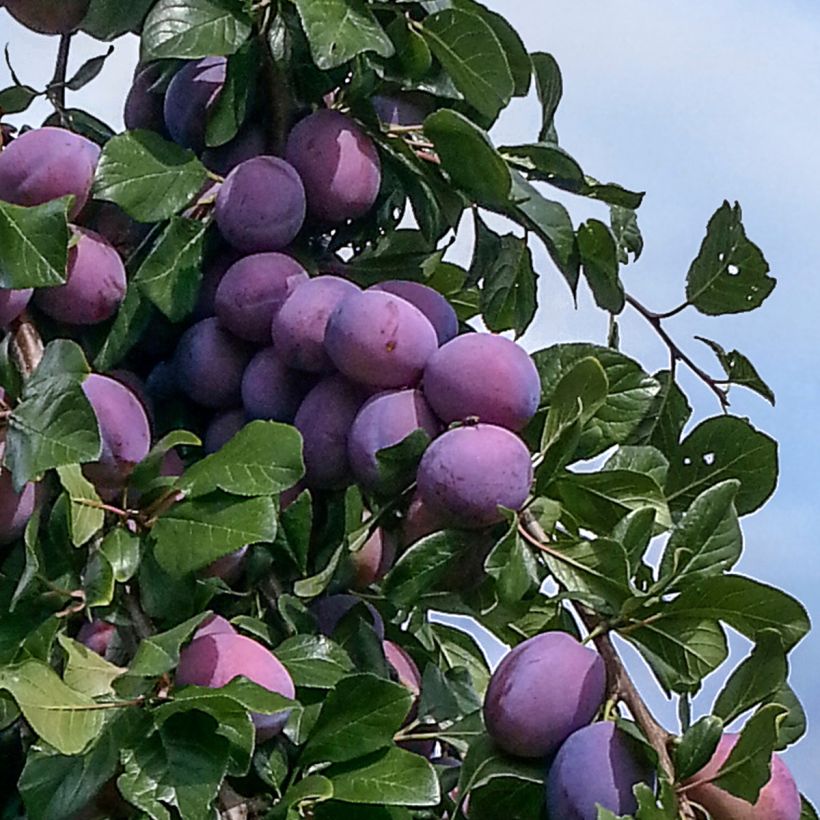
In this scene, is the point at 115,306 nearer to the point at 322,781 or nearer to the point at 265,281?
the point at 265,281

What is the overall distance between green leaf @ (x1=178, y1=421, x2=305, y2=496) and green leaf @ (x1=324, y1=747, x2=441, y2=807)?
131 millimetres

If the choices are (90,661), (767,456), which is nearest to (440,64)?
(767,456)

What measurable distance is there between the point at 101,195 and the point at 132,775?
315mm

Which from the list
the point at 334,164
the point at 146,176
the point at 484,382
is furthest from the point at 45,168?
the point at 484,382

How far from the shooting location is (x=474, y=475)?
59cm

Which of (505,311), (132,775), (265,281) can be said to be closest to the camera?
(132,775)

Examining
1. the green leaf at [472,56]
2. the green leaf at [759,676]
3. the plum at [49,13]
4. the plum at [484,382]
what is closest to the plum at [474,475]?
the plum at [484,382]

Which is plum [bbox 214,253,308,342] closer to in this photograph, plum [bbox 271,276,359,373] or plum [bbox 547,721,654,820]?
plum [bbox 271,276,359,373]

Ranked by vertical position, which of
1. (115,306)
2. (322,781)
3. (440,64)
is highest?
(440,64)

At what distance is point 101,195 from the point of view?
71 cm

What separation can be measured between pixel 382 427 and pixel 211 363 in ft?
0.40

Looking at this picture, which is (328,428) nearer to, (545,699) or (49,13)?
(545,699)

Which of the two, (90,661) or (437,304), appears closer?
(90,661)

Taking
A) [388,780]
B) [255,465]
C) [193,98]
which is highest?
[193,98]
